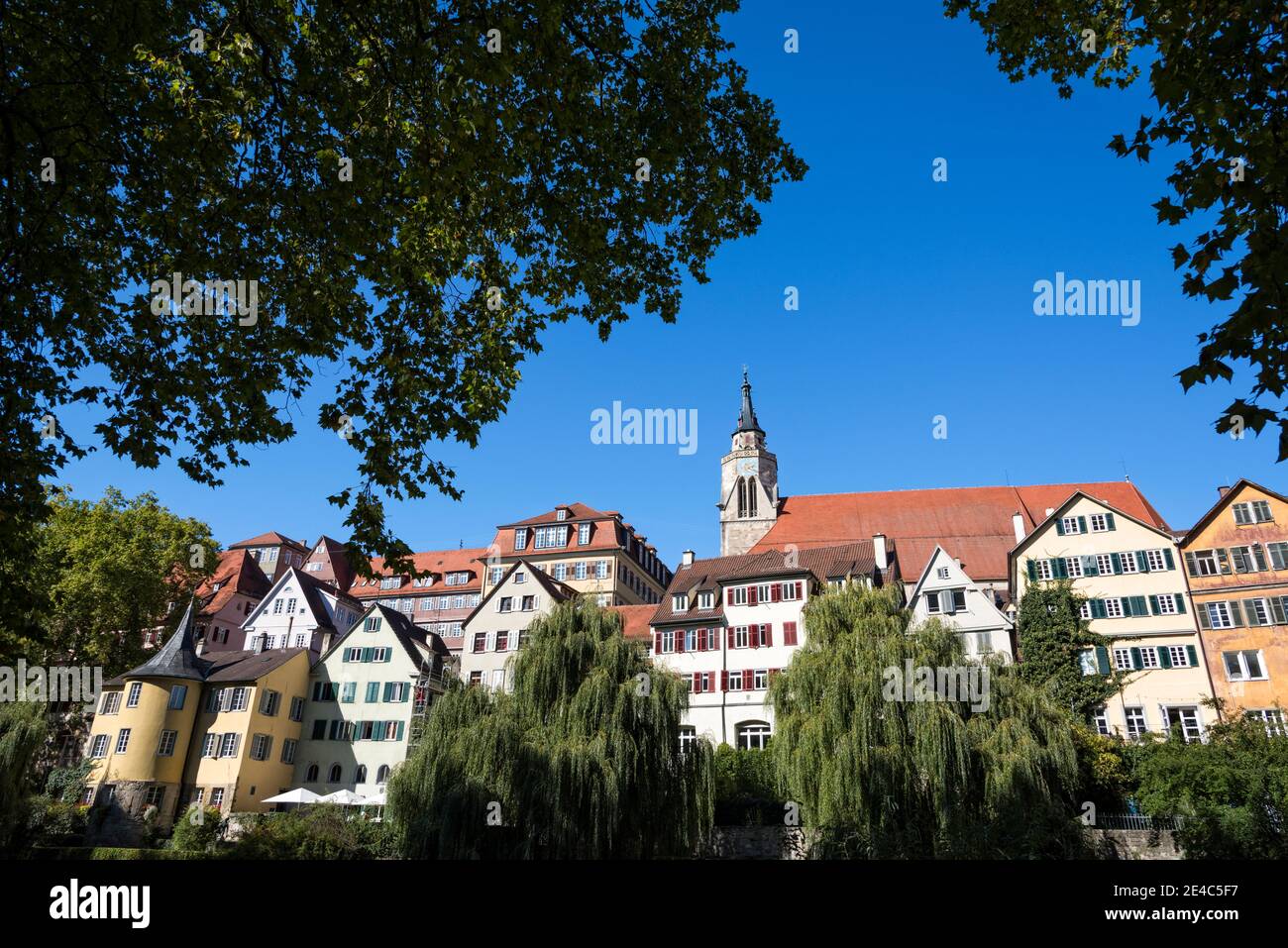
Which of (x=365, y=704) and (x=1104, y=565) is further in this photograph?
(x=365, y=704)

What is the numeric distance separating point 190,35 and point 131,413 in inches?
→ 177

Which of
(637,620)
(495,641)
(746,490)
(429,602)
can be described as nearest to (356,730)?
(495,641)

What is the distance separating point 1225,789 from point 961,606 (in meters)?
13.3

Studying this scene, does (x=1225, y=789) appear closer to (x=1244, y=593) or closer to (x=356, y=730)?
(x=1244, y=593)

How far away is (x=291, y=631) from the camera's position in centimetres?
5281

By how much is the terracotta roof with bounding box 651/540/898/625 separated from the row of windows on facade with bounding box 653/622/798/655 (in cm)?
70

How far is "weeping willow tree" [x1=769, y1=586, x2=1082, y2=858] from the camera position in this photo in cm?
2350

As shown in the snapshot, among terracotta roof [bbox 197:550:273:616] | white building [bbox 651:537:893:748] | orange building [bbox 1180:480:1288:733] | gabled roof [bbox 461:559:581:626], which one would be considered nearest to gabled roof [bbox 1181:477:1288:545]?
orange building [bbox 1180:480:1288:733]

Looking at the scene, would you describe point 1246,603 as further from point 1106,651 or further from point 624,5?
point 624,5

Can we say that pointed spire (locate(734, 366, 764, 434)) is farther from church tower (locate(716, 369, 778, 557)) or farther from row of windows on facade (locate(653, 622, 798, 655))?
row of windows on facade (locate(653, 622, 798, 655))

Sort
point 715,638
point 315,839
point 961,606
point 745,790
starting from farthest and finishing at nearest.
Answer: point 715,638
point 961,606
point 745,790
point 315,839

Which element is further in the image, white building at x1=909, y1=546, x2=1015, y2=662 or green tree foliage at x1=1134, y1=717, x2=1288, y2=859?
white building at x1=909, y1=546, x2=1015, y2=662

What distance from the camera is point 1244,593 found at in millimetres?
34031
